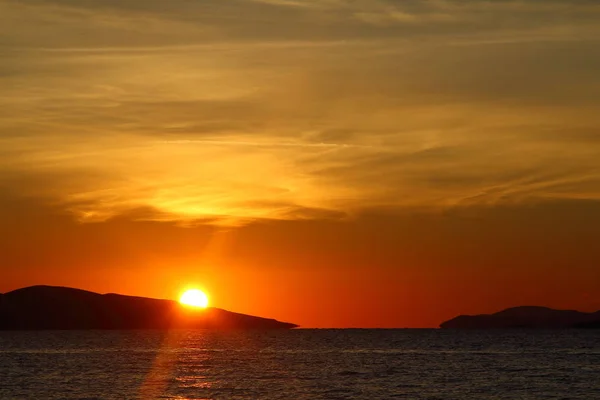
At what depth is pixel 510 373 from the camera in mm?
122188

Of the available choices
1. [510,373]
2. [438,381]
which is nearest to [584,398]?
[438,381]

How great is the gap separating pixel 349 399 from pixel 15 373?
52216mm

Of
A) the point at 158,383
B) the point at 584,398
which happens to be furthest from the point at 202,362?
the point at 584,398

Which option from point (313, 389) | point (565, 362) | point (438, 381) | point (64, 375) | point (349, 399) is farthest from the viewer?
point (565, 362)

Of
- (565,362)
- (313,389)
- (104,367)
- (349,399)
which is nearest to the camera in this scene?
(349,399)

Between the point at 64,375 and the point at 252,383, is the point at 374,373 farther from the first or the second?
the point at 64,375

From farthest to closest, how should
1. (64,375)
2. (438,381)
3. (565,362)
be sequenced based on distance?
1. (565,362)
2. (64,375)
3. (438,381)

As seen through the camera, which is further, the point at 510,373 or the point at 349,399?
the point at 510,373

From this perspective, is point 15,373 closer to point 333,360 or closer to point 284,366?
point 284,366

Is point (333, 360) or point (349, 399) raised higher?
point (333, 360)

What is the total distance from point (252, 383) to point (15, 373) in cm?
3559

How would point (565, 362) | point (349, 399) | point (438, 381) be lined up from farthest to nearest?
point (565, 362) < point (438, 381) < point (349, 399)

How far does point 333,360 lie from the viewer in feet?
512

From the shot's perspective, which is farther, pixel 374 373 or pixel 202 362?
pixel 202 362
